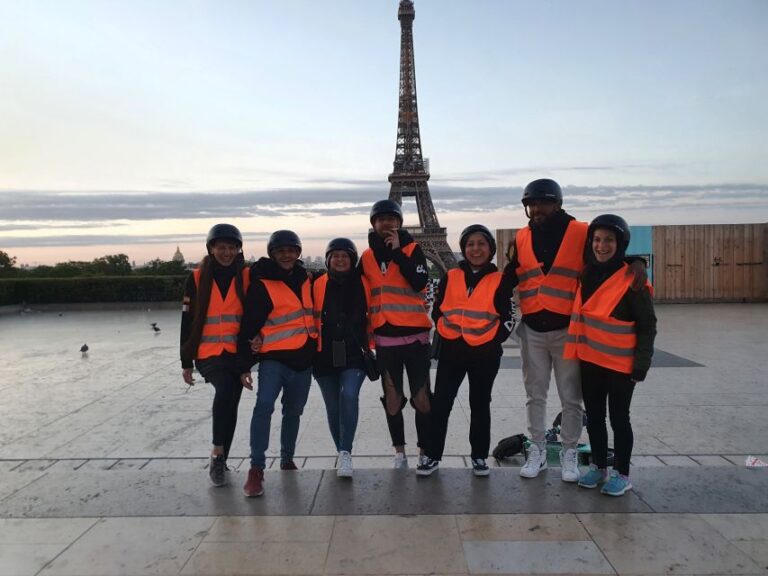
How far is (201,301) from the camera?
334 cm

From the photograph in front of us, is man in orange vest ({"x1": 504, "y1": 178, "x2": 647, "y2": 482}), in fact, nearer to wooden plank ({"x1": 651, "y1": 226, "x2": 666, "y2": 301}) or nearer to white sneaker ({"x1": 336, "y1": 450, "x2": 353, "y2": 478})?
white sneaker ({"x1": 336, "y1": 450, "x2": 353, "y2": 478})

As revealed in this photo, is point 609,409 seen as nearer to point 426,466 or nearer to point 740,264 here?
point 426,466

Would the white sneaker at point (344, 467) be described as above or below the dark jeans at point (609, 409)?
below

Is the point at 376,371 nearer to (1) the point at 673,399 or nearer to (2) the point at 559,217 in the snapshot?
(2) the point at 559,217

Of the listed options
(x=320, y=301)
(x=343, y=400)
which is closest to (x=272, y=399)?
(x=343, y=400)

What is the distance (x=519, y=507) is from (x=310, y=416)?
2707mm

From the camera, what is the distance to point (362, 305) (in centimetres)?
342

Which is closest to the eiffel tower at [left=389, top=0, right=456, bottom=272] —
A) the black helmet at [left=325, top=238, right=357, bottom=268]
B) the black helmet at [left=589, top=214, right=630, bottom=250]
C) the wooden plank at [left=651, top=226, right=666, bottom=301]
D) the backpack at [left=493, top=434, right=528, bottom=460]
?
the wooden plank at [left=651, top=226, right=666, bottom=301]

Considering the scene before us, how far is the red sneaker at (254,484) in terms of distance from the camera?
3.07 meters

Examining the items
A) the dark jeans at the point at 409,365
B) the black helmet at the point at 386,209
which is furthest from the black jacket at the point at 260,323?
the black helmet at the point at 386,209

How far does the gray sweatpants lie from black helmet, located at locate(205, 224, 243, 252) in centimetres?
194

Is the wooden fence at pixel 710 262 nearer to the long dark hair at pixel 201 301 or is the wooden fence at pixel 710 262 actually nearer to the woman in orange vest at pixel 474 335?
the woman in orange vest at pixel 474 335

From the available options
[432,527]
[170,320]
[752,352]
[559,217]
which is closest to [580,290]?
[559,217]

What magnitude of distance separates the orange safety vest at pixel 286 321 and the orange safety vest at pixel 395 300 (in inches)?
16.8
